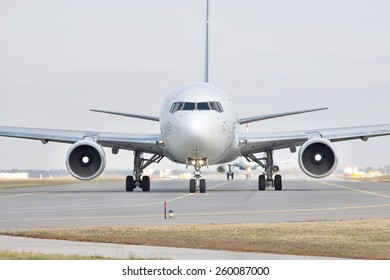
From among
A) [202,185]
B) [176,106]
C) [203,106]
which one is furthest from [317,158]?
[176,106]

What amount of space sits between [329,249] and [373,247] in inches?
38.3

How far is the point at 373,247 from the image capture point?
1717cm

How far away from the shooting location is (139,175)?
4647 centimetres

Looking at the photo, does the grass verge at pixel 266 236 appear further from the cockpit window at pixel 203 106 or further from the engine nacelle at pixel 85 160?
the engine nacelle at pixel 85 160

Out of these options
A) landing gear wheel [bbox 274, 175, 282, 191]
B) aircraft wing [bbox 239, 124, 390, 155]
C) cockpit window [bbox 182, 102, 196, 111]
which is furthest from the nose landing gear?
landing gear wheel [bbox 274, 175, 282, 191]

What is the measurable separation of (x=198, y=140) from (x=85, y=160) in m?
5.78

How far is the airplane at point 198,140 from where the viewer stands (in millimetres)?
40219

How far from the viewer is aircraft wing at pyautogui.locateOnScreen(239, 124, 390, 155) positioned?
4369cm

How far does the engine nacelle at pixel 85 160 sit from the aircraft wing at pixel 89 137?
48.2 inches

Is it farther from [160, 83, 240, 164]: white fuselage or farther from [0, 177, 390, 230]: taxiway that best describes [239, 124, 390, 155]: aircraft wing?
[0, 177, 390, 230]: taxiway
